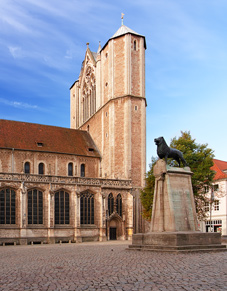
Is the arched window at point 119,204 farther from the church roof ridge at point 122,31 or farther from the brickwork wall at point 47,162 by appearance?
the church roof ridge at point 122,31

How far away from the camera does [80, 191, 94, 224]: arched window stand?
139 ft

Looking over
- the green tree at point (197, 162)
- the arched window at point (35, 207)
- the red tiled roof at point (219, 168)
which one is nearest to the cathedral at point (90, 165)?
the arched window at point (35, 207)

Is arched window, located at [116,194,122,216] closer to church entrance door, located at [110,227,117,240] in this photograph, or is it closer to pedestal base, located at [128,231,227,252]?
church entrance door, located at [110,227,117,240]

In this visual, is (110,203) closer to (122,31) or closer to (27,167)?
(27,167)

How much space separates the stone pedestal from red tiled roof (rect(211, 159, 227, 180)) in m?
36.7

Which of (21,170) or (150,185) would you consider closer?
(150,185)

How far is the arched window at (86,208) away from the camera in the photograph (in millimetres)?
42219

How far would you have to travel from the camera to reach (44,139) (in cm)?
5016

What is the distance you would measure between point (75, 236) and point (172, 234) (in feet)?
85.7

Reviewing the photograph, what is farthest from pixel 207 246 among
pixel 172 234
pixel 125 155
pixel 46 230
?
pixel 125 155

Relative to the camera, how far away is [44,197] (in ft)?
132

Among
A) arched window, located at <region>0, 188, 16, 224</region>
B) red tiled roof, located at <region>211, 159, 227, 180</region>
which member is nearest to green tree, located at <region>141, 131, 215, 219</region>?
arched window, located at <region>0, 188, 16, 224</region>

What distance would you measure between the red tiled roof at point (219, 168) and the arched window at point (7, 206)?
28262 millimetres

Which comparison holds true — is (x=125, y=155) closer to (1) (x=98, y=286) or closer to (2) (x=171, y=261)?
(2) (x=171, y=261)
